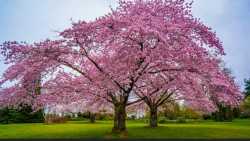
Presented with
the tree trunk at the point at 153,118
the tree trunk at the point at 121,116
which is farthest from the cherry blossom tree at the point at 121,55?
the tree trunk at the point at 153,118

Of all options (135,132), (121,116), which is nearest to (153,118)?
(135,132)

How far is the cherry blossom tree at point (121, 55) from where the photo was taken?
3031 cm

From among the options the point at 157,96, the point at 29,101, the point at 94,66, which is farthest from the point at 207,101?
the point at 29,101

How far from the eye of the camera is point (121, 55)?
30719mm

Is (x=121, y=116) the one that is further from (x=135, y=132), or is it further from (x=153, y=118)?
(x=153, y=118)

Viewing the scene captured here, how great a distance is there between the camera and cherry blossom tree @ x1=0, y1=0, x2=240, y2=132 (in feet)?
99.5

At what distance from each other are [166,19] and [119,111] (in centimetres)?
742

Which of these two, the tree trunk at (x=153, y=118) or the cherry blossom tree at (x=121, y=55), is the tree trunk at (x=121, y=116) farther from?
the tree trunk at (x=153, y=118)

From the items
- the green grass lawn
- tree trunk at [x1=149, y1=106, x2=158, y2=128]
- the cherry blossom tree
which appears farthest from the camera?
tree trunk at [x1=149, y1=106, x2=158, y2=128]

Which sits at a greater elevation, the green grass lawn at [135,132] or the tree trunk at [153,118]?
the tree trunk at [153,118]

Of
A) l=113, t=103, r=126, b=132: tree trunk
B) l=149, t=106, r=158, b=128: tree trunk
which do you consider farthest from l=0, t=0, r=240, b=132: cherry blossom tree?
l=149, t=106, r=158, b=128: tree trunk

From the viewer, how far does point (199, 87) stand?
112ft

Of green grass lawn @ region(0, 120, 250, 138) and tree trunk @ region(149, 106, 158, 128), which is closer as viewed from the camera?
green grass lawn @ region(0, 120, 250, 138)

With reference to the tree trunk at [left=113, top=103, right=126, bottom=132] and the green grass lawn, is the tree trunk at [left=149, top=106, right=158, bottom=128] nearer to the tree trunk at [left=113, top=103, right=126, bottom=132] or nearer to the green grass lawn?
the green grass lawn
